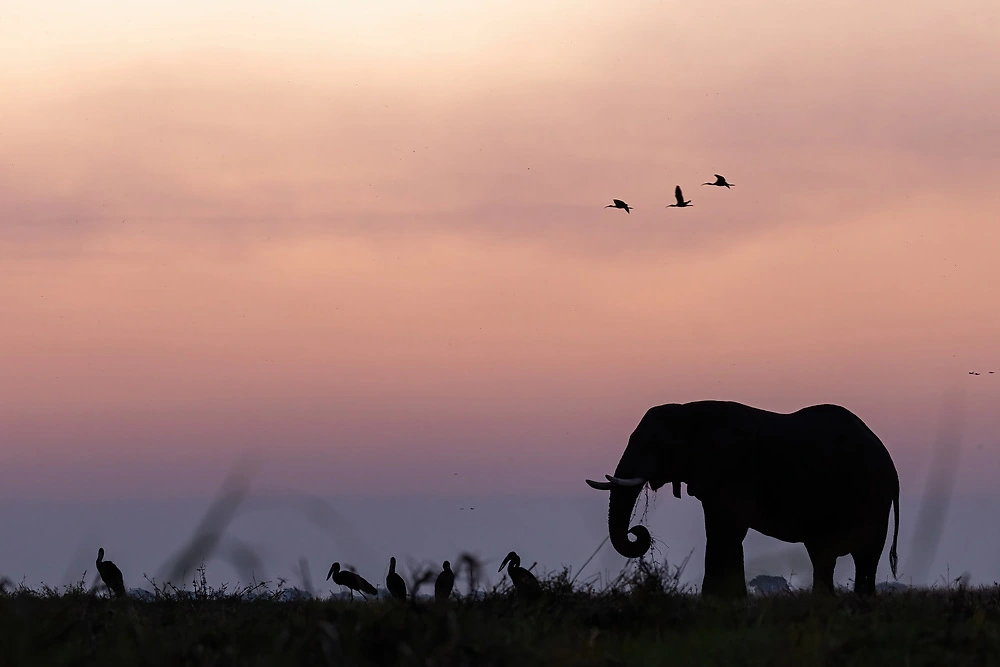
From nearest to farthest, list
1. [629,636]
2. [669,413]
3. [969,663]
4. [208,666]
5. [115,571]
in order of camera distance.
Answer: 1. [208,666]
2. [969,663]
3. [629,636]
4. [115,571]
5. [669,413]

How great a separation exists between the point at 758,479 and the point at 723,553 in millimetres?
1477

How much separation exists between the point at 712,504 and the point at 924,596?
19.7ft

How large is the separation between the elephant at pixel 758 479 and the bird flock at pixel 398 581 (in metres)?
3.27

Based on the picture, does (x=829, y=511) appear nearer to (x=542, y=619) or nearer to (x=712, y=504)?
(x=712, y=504)

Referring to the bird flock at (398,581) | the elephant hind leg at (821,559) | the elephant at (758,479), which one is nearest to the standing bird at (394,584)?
the bird flock at (398,581)

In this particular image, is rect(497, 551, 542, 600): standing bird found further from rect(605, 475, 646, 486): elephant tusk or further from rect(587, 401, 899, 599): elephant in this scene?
rect(605, 475, 646, 486): elephant tusk

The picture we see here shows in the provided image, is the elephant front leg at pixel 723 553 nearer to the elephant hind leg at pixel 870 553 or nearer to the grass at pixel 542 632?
the elephant hind leg at pixel 870 553

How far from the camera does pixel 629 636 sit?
9.58 meters

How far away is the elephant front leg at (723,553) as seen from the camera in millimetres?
16672

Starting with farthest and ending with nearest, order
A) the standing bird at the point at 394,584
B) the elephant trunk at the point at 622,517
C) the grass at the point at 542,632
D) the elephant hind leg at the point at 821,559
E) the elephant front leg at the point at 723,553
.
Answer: the elephant hind leg at the point at 821,559 → the elephant trunk at the point at 622,517 → the elephant front leg at the point at 723,553 → the standing bird at the point at 394,584 → the grass at the point at 542,632

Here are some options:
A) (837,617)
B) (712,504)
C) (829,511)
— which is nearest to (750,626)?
(837,617)

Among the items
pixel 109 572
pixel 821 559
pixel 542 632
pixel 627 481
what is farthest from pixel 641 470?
pixel 542 632

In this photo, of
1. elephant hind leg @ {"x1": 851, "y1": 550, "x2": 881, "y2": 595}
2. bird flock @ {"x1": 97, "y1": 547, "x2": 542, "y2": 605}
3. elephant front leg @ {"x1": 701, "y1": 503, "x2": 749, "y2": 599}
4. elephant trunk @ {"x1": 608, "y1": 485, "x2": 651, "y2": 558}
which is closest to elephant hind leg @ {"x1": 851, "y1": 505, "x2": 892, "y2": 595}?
elephant hind leg @ {"x1": 851, "y1": 550, "x2": 881, "y2": 595}

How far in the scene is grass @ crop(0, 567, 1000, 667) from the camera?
7.13 metres
